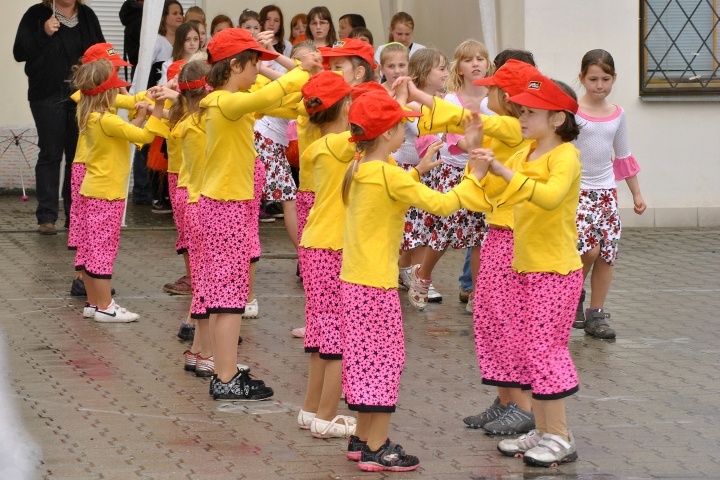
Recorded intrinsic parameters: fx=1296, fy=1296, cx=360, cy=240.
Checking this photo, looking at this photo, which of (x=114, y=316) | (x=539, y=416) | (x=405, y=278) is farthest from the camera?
(x=405, y=278)

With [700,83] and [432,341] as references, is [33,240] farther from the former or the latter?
[700,83]

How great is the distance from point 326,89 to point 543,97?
1011 millimetres

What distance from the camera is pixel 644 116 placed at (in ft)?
42.9

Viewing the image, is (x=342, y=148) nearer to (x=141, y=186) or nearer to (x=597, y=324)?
(x=597, y=324)

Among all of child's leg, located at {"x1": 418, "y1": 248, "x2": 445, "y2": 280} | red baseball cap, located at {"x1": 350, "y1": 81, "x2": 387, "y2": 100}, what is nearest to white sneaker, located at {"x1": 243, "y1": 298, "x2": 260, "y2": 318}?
child's leg, located at {"x1": 418, "y1": 248, "x2": 445, "y2": 280}

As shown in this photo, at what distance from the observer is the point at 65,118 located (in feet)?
40.8

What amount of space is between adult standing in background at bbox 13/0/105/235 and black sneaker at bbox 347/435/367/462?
23.9ft

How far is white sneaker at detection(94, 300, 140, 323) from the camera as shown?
884cm

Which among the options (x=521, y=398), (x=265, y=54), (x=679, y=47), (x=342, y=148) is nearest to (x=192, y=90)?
(x=265, y=54)

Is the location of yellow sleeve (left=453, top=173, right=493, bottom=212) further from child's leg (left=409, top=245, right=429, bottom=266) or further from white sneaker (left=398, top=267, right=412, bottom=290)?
white sneaker (left=398, top=267, right=412, bottom=290)

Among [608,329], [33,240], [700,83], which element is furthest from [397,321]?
[700,83]

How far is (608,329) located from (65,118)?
6.32 meters

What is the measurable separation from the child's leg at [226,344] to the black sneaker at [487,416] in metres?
1.29

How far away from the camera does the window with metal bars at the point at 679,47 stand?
43.0 ft
